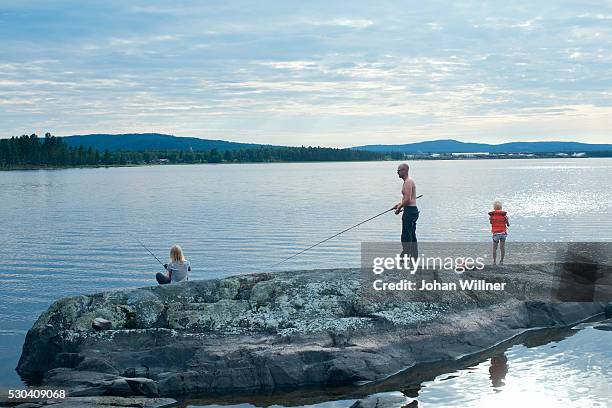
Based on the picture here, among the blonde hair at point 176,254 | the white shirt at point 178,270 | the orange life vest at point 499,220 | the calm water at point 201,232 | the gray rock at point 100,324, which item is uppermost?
the orange life vest at point 499,220

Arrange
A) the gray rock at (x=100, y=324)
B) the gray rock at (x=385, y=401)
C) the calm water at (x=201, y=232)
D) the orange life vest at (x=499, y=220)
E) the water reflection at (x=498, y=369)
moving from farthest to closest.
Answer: the calm water at (x=201, y=232) < the orange life vest at (x=499, y=220) < the gray rock at (x=100, y=324) < the water reflection at (x=498, y=369) < the gray rock at (x=385, y=401)

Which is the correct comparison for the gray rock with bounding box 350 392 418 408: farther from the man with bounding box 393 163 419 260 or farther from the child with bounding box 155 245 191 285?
the child with bounding box 155 245 191 285

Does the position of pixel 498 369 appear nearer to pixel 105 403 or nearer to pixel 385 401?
pixel 385 401

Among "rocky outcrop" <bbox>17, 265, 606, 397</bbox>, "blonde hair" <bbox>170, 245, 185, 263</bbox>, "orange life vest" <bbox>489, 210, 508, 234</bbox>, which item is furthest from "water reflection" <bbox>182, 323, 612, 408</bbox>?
"blonde hair" <bbox>170, 245, 185, 263</bbox>

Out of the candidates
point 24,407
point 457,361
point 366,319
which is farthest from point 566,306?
point 24,407

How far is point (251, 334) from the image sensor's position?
565 inches

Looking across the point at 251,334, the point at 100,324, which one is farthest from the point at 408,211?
the point at 100,324

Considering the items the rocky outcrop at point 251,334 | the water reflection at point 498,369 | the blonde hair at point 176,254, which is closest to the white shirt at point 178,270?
the blonde hair at point 176,254

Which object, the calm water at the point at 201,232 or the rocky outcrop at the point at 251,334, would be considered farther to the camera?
the calm water at the point at 201,232

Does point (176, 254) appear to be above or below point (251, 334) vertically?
above

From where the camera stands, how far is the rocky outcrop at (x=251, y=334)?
13250 millimetres

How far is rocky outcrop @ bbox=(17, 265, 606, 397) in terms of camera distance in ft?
43.5

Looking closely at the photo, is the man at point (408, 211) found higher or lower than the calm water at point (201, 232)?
higher

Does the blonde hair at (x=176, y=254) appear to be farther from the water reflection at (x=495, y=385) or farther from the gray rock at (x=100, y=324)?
the water reflection at (x=495, y=385)
